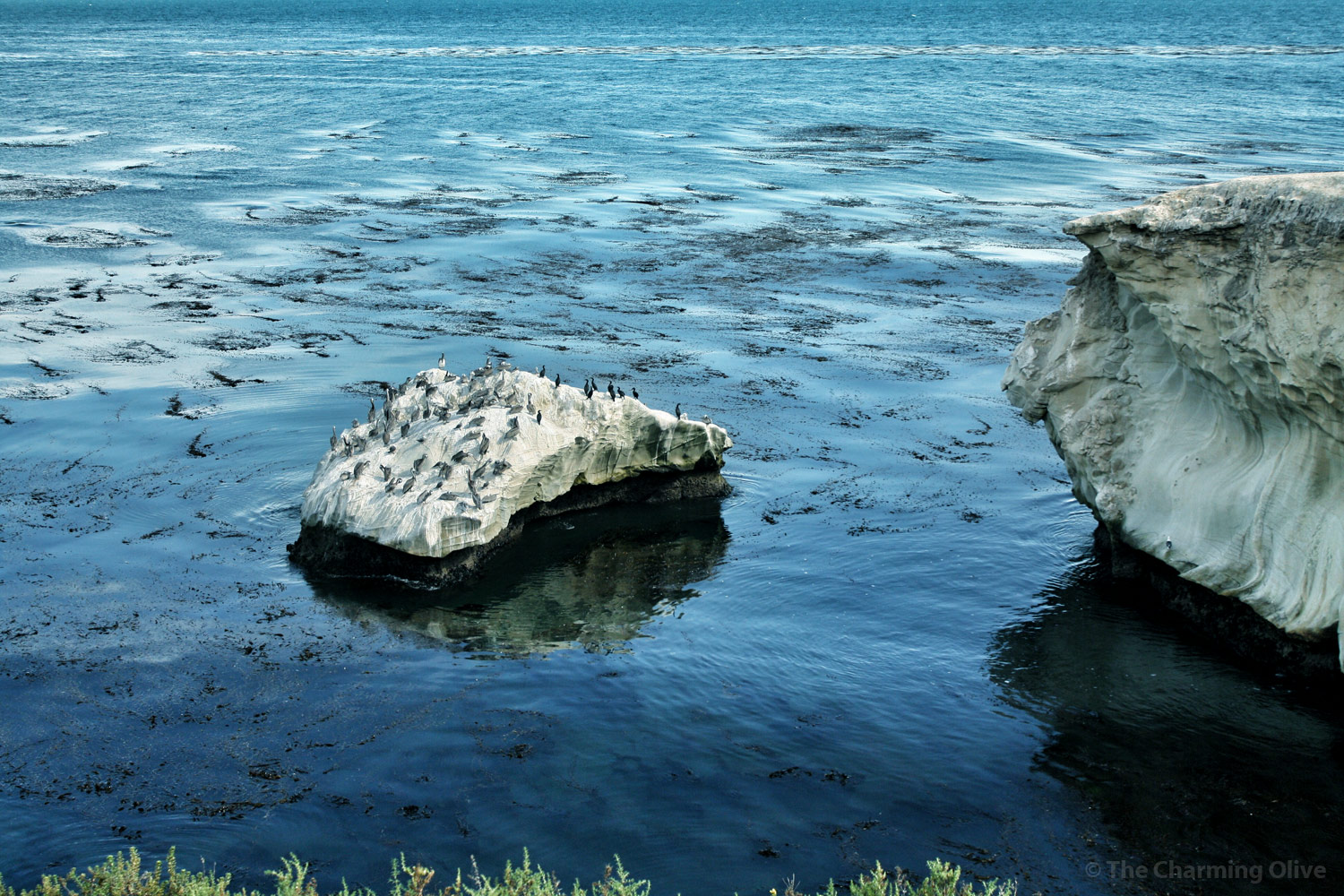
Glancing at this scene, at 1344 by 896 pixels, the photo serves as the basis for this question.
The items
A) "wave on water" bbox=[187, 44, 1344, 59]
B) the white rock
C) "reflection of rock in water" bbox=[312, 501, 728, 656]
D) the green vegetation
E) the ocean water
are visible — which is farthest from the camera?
"wave on water" bbox=[187, 44, 1344, 59]

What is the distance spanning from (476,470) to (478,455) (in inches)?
9.0

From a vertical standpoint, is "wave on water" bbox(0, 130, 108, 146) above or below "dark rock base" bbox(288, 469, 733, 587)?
above

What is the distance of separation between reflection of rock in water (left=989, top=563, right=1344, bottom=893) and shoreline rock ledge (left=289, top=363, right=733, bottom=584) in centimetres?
566

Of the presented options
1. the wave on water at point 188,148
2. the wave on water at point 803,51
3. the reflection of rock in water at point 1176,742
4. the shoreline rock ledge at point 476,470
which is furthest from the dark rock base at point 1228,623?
the wave on water at point 803,51

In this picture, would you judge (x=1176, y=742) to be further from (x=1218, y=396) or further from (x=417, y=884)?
(x=417, y=884)

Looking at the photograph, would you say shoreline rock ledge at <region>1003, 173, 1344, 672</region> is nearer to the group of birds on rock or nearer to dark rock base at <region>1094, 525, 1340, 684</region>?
dark rock base at <region>1094, 525, 1340, 684</region>

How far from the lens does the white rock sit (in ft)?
47.6

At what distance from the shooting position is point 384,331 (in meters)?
24.6

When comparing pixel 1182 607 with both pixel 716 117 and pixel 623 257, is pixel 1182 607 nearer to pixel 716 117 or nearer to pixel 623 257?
pixel 623 257

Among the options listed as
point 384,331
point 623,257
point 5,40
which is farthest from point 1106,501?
point 5,40

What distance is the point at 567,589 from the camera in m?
14.9

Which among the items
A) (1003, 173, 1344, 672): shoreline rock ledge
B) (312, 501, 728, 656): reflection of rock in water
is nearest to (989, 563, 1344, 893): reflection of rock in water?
(1003, 173, 1344, 672): shoreline rock ledge

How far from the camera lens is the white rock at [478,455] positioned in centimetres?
1451

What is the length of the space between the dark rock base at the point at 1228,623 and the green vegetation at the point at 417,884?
4.80m
